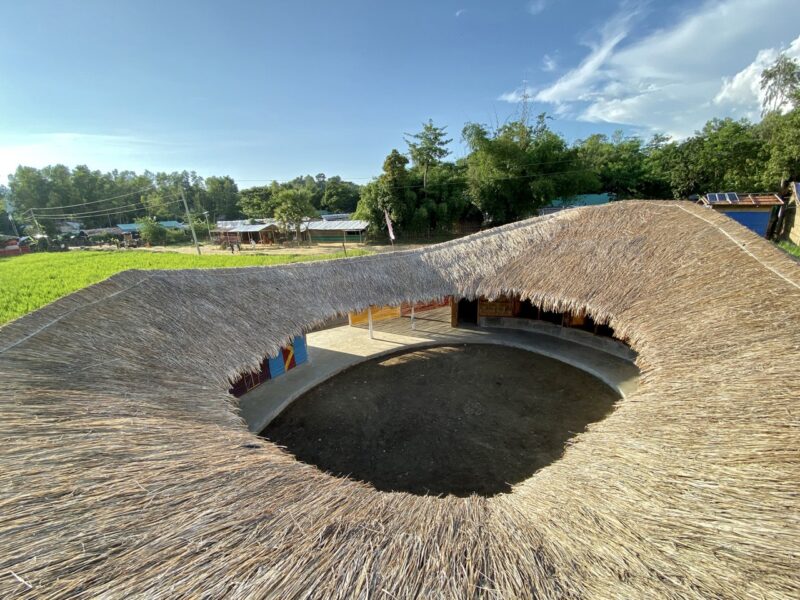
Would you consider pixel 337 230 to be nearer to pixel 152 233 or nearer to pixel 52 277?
pixel 52 277

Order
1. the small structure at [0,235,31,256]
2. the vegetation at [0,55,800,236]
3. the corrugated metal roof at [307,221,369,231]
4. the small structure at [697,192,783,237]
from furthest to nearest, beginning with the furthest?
the small structure at [0,235,31,256] → the corrugated metal roof at [307,221,369,231] → the vegetation at [0,55,800,236] → the small structure at [697,192,783,237]

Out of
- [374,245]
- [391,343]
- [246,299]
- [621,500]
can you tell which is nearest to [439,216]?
[374,245]

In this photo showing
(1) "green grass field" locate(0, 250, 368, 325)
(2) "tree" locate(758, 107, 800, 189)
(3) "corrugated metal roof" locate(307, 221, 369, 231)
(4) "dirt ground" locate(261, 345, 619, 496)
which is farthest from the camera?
(3) "corrugated metal roof" locate(307, 221, 369, 231)

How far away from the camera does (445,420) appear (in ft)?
27.5

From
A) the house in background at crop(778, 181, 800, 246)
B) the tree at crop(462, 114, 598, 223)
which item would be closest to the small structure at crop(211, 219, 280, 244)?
the tree at crop(462, 114, 598, 223)

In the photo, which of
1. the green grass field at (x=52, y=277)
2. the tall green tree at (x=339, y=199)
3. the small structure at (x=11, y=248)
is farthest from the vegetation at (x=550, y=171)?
the small structure at (x=11, y=248)

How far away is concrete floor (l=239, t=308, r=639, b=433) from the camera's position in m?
9.29

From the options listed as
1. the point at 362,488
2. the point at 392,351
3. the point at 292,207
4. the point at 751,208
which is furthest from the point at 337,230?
the point at 362,488

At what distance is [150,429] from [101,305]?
13.3 feet

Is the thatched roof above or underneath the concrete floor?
above

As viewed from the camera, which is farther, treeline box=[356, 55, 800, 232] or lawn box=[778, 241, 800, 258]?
treeline box=[356, 55, 800, 232]

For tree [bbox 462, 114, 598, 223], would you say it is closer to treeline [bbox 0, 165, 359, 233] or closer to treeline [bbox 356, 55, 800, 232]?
treeline [bbox 356, 55, 800, 232]

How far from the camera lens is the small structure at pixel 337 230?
3665 cm

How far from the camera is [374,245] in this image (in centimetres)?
3488
